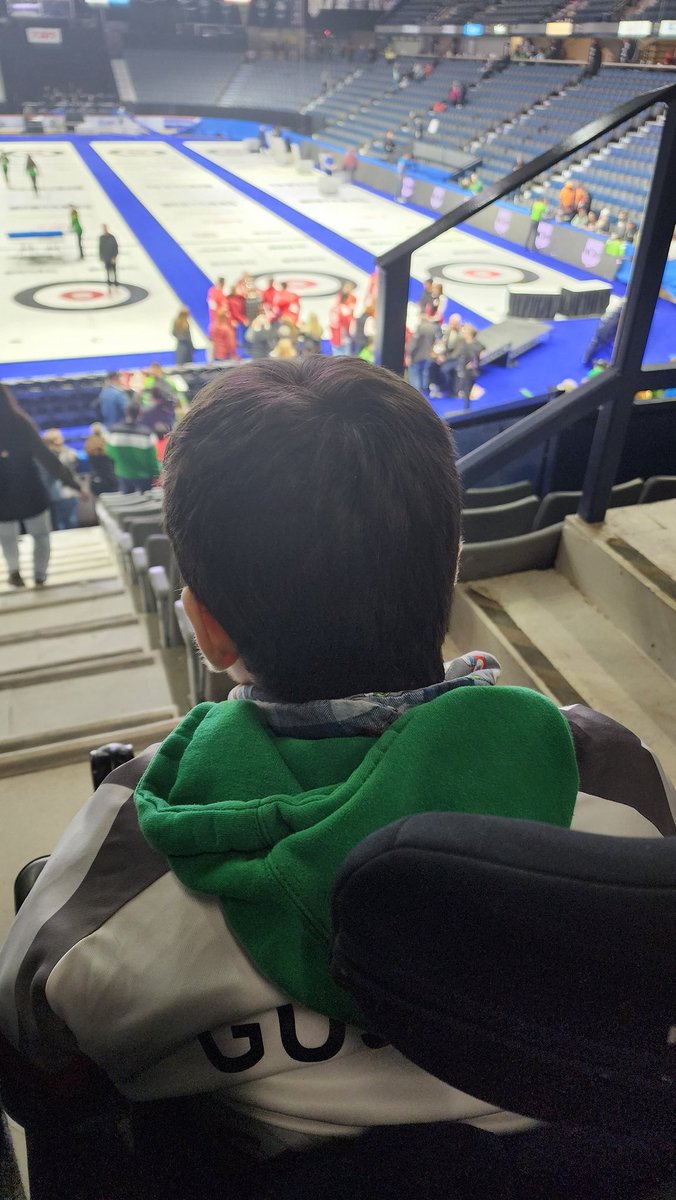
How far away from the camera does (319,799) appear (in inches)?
25.6

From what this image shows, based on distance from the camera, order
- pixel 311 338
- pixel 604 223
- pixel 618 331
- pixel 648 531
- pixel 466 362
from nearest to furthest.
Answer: pixel 618 331
pixel 648 531
pixel 466 362
pixel 311 338
pixel 604 223

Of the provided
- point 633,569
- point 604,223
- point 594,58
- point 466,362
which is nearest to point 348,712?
point 633,569

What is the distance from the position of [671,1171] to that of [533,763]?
348 mm

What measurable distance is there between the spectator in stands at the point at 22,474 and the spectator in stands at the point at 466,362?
694 centimetres

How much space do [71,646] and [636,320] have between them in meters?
3.09

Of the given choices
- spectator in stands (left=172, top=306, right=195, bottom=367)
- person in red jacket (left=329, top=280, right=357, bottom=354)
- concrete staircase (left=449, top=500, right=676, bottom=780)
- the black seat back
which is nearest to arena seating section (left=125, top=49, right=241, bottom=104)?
person in red jacket (left=329, top=280, right=357, bottom=354)

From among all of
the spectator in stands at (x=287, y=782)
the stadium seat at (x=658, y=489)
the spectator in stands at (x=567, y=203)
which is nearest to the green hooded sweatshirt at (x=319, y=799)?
the spectator in stands at (x=287, y=782)

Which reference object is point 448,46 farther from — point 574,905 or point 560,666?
point 574,905

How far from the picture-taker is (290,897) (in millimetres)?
640

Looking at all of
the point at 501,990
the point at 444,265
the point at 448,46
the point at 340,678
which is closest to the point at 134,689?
the point at 340,678

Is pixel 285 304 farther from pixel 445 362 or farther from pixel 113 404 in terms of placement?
pixel 113 404

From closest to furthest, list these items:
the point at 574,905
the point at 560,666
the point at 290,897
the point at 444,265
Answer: the point at 574,905
the point at 290,897
the point at 560,666
the point at 444,265

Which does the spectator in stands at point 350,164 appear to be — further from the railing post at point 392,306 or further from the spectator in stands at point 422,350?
the railing post at point 392,306

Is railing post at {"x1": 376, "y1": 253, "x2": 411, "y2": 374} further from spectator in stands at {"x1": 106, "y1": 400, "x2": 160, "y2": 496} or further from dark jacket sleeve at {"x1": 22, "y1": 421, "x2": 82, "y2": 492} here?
spectator in stands at {"x1": 106, "y1": 400, "x2": 160, "y2": 496}
